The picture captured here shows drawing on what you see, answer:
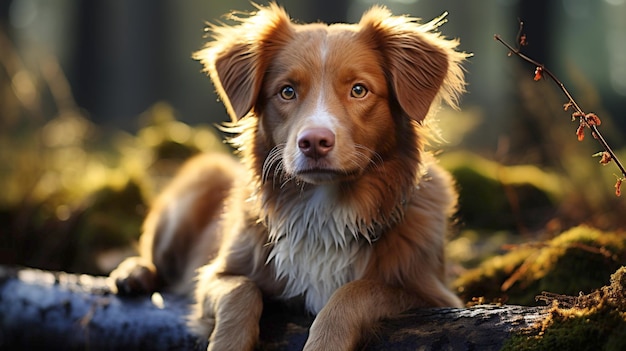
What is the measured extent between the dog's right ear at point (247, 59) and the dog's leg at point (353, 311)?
3.85 feet

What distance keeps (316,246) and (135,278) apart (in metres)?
1.56

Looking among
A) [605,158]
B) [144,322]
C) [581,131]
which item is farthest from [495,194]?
[605,158]

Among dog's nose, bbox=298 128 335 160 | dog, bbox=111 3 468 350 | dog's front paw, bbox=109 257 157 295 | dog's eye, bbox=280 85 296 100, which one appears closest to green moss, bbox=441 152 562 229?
dog, bbox=111 3 468 350

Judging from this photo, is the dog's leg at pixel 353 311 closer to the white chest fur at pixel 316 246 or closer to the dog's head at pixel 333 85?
the white chest fur at pixel 316 246

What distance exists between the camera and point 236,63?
13.9 ft

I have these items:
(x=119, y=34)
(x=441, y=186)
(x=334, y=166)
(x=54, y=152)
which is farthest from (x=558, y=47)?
(x=119, y=34)

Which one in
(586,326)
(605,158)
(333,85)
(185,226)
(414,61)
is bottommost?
(185,226)

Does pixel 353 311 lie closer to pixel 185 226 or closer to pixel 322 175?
pixel 322 175

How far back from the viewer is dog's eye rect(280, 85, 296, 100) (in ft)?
13.1

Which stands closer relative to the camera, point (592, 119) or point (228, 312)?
point (592, 119)

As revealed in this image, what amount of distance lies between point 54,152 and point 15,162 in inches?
29.1

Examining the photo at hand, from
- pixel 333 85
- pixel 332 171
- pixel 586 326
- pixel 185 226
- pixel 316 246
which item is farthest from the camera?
pixel 185 226

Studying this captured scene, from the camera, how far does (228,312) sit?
3742 millimetres

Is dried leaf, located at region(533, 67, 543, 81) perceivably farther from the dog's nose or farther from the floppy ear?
the dog's nose
